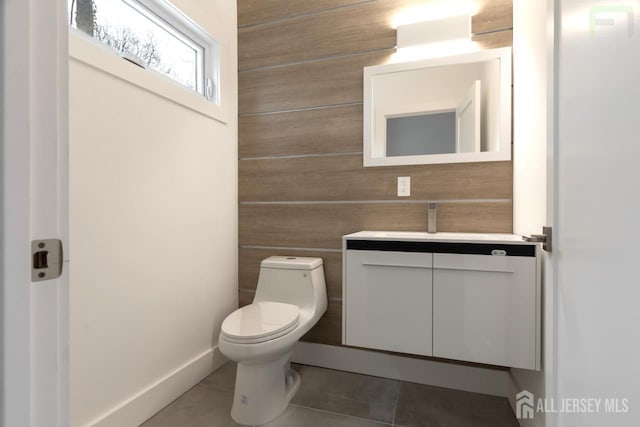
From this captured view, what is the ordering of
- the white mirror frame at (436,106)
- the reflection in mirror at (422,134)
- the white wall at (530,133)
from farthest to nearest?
1. the reflection in mirror at (422,134)
2. the white mirror frame at (436,106)
3. the white wall at (530,133)

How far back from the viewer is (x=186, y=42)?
6.27 feet

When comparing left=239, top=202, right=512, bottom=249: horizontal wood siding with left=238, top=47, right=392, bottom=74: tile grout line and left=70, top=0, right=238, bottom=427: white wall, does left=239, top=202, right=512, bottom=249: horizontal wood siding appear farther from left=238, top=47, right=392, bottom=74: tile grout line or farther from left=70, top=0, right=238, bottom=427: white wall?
left=238, top=47, right=392, bottom=74: tile grout line

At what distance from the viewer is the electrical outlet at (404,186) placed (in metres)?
1.85

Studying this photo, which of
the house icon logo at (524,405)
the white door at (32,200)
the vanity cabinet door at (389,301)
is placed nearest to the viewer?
the white door at (32,200)

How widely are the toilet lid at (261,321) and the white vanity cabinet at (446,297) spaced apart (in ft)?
1.02

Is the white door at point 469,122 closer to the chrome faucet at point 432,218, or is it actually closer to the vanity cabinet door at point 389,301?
the chrome faucet at point 432,218

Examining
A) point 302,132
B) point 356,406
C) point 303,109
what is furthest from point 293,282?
point 303,109

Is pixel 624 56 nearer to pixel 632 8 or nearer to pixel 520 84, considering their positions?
pixel 632 8

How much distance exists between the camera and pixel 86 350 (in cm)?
124

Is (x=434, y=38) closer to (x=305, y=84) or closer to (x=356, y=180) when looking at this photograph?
(x=305, y=84)

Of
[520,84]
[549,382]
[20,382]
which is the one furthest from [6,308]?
[520,84]

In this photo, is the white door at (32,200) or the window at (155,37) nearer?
the white door at (32,200)

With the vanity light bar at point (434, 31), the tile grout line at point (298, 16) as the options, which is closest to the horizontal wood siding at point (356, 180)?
the vanity light bar at point (434, 31)

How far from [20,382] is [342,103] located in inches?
74.6
